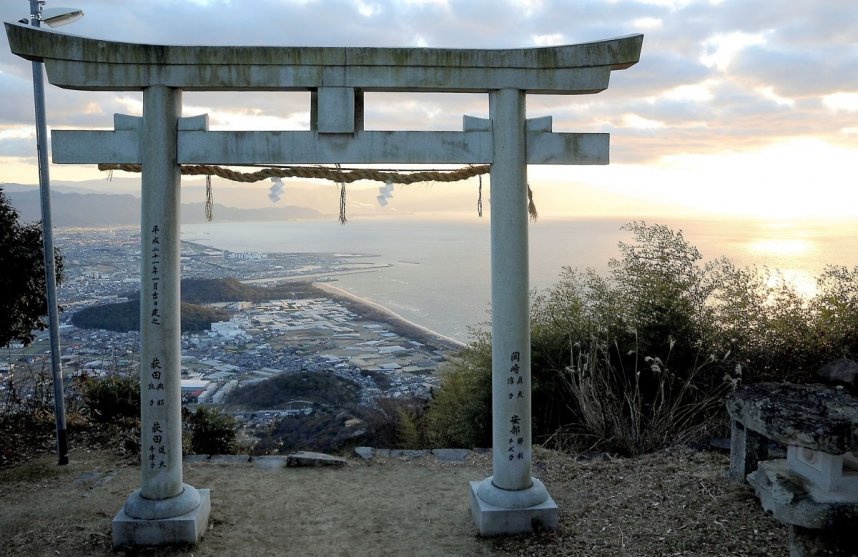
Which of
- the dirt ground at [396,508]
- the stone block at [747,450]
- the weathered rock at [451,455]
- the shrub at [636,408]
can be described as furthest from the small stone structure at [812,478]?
the weathered rock at [451,455]

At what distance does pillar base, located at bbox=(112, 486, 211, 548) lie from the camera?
4.18 meters

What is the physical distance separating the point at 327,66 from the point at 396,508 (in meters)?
3.35

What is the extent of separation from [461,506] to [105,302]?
1060 cm

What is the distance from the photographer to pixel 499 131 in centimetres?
427

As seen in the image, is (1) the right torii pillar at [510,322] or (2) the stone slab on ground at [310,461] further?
(2) the stone slab on ground at [310,461]

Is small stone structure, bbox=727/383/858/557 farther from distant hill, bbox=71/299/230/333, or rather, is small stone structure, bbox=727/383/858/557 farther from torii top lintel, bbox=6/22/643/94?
distant hill, bbox=71/299/230/333

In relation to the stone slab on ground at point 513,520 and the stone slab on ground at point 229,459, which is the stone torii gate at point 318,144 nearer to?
the stone slab on ground at point 513,520

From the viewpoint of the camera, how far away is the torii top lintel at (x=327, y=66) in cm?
416

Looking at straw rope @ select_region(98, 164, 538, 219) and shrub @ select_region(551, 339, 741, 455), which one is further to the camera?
shrub @ select_region(551, 339, 741, 455)

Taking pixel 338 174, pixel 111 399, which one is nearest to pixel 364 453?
pixel 338 174

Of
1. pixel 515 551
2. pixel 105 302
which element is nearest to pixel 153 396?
pixel 515 551

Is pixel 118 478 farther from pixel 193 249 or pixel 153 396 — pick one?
pixel 193 249

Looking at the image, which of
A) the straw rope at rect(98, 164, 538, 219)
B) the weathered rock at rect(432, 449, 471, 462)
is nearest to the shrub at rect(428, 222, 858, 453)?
the weathered rock at rect(432, 449, 471, 462)

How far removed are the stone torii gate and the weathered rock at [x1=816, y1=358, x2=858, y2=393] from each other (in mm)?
3711
